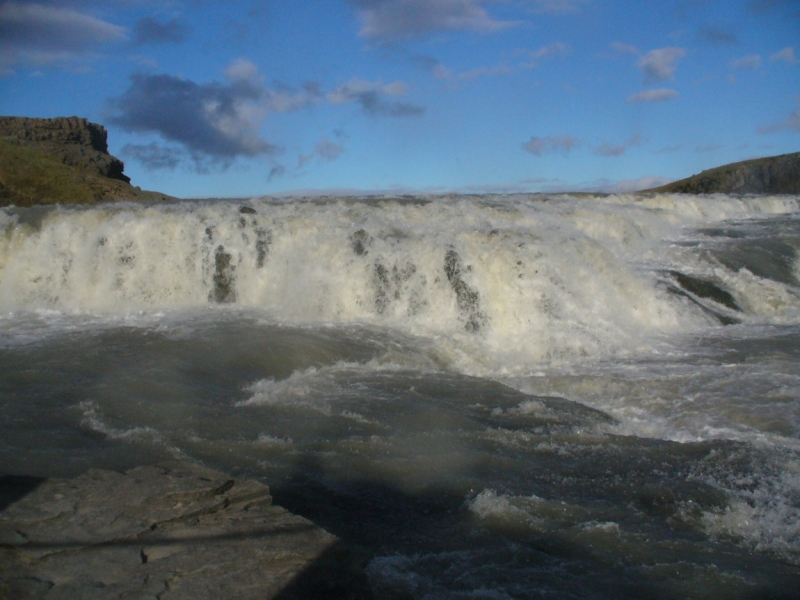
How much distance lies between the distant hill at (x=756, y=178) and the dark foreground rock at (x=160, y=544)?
31.5 metres

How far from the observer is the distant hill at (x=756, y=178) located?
3056 centimetres

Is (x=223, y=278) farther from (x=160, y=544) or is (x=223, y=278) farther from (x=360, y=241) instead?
(x=160, y=544)

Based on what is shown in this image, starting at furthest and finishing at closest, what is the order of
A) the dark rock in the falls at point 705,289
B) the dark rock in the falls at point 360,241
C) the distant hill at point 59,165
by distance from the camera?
the distant hill at point 59,165 → the dark rock in the falls at point 705,289 → the dark rock in the falls at point 360,241

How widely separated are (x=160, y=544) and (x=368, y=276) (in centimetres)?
807

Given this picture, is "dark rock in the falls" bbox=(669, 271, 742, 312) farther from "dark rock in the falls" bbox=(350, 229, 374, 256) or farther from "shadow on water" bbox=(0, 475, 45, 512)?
"shadow on water" bbox=(0, 475, 45, 512)

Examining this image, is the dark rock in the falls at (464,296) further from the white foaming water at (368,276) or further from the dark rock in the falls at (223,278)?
the dark rock in the falls at (223,278)

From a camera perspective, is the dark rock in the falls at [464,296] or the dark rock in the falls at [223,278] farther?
the dark rock in the falls at [223,278]

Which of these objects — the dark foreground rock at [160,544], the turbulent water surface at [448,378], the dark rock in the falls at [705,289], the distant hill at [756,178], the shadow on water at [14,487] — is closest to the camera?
the dark foreground rock at [160,544]

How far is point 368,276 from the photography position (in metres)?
10.6

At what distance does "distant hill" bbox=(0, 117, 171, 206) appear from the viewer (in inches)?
789

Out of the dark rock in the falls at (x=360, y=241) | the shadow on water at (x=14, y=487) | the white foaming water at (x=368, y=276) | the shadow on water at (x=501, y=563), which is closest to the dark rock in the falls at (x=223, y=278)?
the white foaming water at (x=368, y=276)

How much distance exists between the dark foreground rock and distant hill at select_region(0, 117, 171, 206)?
1893cm

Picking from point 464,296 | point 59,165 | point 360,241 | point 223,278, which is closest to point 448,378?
point 464,296

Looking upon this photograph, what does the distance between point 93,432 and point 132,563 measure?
2.89m
